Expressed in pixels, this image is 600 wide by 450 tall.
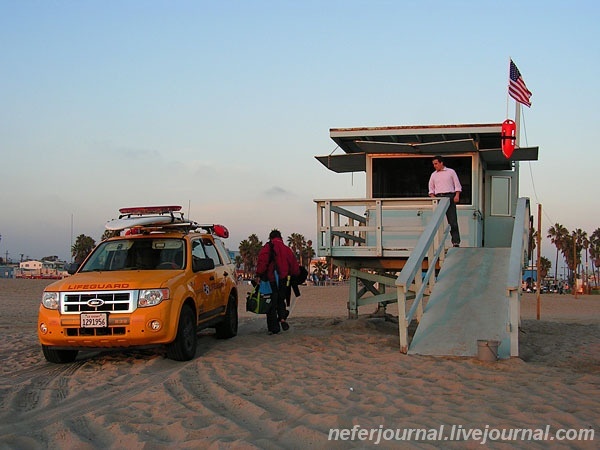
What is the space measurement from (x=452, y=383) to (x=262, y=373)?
218cm

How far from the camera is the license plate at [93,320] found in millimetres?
8410

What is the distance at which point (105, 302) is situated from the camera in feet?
27.9

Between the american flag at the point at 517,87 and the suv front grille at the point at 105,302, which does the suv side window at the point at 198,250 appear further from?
the american flag at the point at 517,87

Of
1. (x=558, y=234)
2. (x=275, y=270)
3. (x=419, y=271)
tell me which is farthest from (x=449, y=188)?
(x=558, y=234)

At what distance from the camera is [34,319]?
18.4m

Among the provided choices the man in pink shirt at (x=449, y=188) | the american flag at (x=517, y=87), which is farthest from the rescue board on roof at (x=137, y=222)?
the american flag at (x=517, y=87)

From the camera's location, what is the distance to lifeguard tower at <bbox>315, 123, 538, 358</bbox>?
361 inches

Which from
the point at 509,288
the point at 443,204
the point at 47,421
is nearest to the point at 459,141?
the point at 443,204

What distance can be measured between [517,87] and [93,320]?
1381 cm

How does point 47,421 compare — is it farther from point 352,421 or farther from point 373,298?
point 373,298

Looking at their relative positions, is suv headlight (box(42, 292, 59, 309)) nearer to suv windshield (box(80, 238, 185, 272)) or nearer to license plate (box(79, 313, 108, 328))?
license plate (box(79, 313, 108, 328))

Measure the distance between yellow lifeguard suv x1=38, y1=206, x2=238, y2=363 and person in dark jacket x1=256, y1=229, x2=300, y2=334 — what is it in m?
0.83

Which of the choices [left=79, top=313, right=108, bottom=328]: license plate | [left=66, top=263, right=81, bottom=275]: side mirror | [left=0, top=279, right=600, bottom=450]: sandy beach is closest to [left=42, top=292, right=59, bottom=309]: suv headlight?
[left=79, top=313, right=108, bottom=328]: license plate

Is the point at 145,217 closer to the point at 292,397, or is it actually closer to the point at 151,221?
the point at 151,221
